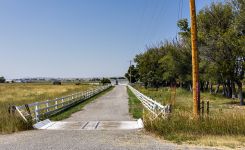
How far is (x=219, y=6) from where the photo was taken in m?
36.8

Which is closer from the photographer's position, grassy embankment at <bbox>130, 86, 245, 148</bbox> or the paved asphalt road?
the paved asphalt road

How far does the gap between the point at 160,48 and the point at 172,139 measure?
234 ft

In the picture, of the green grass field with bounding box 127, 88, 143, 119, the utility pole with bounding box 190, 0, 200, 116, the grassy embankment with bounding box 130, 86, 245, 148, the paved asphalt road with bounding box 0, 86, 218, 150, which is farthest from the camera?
the green grass field with bounding box 127, 88, 143, 119

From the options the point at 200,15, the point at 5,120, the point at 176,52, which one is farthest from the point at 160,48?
the point at 5,120

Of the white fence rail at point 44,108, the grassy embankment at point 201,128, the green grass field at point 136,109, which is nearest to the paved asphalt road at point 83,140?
the grassy embankment at point 201,128

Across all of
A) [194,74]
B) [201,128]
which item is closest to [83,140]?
[201,128]

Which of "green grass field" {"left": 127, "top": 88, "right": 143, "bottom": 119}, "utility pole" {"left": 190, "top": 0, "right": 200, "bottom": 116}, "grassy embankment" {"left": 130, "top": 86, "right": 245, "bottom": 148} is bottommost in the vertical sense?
"green grass field" {"left": 127, "top": 88, "right": 143, "bottom": 119}

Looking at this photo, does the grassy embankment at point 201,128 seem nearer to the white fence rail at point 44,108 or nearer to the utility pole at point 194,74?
the utility pole at point 194,74

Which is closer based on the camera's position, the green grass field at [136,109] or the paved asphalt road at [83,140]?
the paved asphalt road at [83,140]

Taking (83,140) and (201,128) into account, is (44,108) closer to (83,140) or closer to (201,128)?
(83,140)

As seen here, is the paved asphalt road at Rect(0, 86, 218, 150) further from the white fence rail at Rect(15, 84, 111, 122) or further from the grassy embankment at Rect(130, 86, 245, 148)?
the white fence rail at Rect(15, 84, 111, 122)

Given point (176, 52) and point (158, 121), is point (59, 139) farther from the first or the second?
point (176, 52)

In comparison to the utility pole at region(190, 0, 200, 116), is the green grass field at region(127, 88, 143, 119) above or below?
below

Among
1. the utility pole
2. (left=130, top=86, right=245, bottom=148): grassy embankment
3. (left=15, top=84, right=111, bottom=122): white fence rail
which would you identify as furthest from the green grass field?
(left=130, top=86, right=245, bottom=148): grassy embankment
